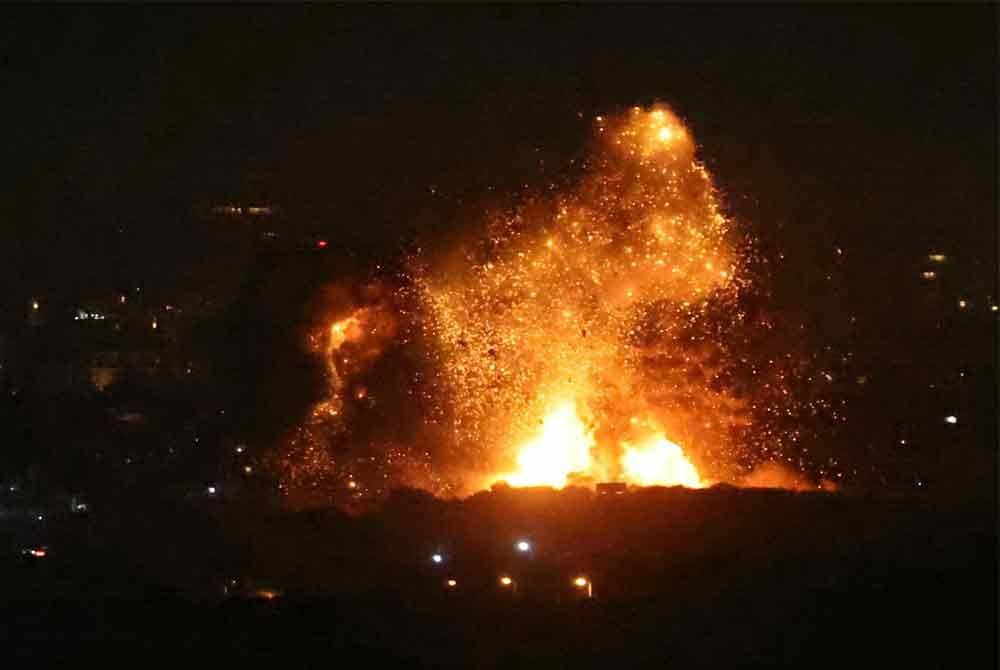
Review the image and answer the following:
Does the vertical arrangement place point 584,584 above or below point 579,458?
below

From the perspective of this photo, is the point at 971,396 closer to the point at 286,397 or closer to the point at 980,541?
the point at 980,541

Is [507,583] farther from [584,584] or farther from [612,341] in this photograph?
[612,341]

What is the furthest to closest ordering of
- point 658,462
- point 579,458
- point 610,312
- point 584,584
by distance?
point 579,458 → point 610,312 → point 658,462 → point 584,584

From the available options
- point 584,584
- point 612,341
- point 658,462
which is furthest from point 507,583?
point 612,341

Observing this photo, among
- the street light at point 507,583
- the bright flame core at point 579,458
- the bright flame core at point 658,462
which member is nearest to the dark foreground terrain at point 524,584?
the street light at point 507,583

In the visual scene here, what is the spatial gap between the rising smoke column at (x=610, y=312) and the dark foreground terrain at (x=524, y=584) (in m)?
3.70

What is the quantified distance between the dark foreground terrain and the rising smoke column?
3.70 meters

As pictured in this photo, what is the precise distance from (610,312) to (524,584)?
7492mm

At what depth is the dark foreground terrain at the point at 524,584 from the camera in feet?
24.0

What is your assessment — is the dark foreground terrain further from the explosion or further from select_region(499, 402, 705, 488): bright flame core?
the explosion

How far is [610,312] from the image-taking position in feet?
55.4

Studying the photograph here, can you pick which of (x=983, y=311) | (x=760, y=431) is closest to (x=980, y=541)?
(x=760, y=431)

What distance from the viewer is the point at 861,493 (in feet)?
45.0

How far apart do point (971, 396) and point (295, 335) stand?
1069cm
